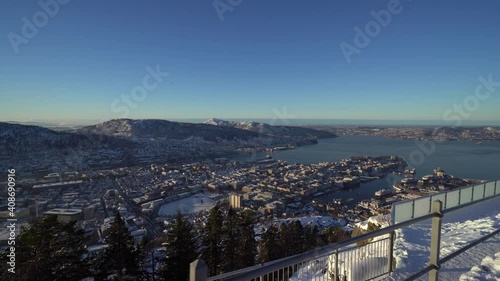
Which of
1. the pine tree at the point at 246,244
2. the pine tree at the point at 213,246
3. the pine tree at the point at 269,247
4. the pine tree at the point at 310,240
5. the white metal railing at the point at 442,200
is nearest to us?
the white metal railing at the point at 442,200

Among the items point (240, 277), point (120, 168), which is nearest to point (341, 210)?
point (240, 277)

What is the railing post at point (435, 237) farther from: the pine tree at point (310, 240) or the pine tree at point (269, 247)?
the pine tree at point (310, 240)

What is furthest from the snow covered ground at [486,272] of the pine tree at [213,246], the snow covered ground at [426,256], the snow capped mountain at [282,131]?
the snow capped mountain at [282,131]

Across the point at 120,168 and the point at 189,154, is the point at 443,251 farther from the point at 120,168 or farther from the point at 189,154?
the point at 189,154

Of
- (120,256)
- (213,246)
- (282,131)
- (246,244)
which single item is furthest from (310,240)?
(282,131)

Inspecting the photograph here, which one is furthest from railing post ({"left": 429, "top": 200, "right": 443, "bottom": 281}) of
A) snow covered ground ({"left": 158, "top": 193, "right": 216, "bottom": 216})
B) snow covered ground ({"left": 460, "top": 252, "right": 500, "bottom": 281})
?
snow covered ground ({"left": 158, "top": 193, "right": 216, "bottom": 216})

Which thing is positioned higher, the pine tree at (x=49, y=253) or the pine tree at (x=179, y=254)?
the pine tree at (x=49, y=253)
